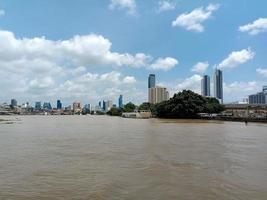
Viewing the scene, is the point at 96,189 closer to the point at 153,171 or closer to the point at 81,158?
the point at 153,171

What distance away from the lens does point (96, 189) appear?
1195 centimetres

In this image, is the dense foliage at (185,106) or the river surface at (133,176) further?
the dense foliage at (185,106)

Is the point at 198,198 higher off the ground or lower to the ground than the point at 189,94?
lower

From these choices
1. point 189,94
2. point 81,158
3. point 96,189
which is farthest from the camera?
point 189,94

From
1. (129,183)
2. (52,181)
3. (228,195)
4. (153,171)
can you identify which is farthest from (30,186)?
(228,195)

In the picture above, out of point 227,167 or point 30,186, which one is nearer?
point 30,186

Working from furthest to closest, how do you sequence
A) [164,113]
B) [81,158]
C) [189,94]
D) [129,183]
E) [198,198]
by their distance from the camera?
[164,113], [189,94], [81,158], [129,183], [198,198]

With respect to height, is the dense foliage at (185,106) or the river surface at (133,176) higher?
the dense foliage at (185,106)

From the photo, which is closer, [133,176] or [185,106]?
[133,176]

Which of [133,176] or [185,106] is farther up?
[185,106]

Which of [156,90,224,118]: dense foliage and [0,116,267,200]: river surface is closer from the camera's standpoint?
[0,116,267,200]: river surface

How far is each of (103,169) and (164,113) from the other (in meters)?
90.4

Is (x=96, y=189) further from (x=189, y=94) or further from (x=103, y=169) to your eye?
(x=189, y=94)

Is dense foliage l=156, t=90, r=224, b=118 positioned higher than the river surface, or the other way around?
dense foliage l=156, t=90, r=224, b=118
